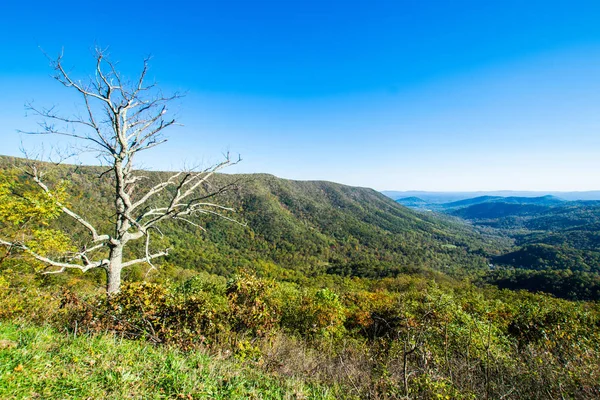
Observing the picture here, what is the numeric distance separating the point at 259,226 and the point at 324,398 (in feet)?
508

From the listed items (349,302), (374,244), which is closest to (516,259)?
(374,244)

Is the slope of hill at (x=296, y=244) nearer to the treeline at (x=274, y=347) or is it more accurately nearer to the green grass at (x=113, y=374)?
the treeline at (x=274, y=347)

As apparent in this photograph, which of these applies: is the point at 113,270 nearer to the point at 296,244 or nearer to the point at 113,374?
the point at 113,374

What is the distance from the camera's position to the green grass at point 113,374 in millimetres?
2592

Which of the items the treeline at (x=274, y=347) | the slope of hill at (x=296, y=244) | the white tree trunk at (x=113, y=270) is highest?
the white tree trunk at (x=113, y=270)

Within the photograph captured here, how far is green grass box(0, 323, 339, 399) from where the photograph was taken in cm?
259

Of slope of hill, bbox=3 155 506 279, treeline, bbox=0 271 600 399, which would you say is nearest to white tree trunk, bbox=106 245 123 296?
treeline, bbox=0 271 600 399

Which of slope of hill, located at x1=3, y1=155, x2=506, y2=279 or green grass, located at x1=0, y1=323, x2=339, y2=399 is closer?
green grass, located at x1=0, y1=323, x2=339, y2=399

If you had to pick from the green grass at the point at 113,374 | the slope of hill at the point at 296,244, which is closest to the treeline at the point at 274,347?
the green grass at the point at 113,374

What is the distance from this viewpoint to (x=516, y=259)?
138m

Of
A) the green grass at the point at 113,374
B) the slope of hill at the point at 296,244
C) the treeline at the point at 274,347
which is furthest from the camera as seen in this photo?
the slope of hill at the point at 296,244

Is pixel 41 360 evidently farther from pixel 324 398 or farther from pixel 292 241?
pixel 292 241

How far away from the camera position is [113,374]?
2.96 metres

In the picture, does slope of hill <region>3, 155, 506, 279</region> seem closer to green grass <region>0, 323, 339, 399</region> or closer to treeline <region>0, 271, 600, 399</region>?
treeline <region>0, 271, 600, 399</region>
